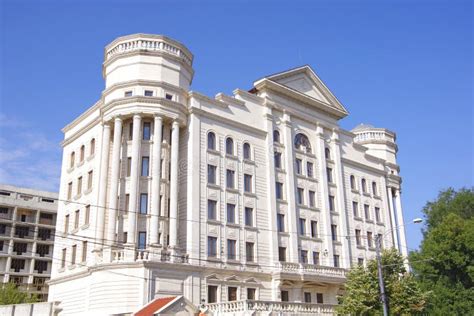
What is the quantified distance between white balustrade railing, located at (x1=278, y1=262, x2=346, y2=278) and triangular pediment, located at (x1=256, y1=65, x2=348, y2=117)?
A: 16191mm

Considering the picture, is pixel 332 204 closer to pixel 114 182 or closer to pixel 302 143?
pixel 302 143

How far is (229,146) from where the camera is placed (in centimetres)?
4278

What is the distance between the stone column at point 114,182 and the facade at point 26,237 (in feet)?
130

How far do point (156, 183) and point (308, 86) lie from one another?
21.5 meters

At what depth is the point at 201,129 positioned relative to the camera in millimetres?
40781

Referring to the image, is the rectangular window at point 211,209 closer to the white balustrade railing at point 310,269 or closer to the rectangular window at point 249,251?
the rectangular window at point 249,251

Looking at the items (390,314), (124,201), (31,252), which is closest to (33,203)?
(31,252)

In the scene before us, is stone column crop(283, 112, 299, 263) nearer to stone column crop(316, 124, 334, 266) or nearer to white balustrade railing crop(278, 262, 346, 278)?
white balustrade railing crop(278, 262, 346, 278)

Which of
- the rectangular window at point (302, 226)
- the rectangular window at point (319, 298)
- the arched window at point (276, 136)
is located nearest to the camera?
the rectangular window at point (319, 298)

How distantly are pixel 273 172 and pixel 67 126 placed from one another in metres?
20.1

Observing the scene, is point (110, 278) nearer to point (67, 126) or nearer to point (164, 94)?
point (164, 94)

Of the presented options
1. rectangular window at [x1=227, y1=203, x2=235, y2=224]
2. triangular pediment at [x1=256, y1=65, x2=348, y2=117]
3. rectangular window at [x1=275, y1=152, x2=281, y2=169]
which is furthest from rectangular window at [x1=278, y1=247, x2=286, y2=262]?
triangular pediment at [x1=256, y1=65, x2=348, y2=117]

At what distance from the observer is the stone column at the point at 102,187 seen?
3666 cm

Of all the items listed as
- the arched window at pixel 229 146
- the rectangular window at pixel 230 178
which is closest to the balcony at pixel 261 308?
the rectangular window at pixel 230 178
